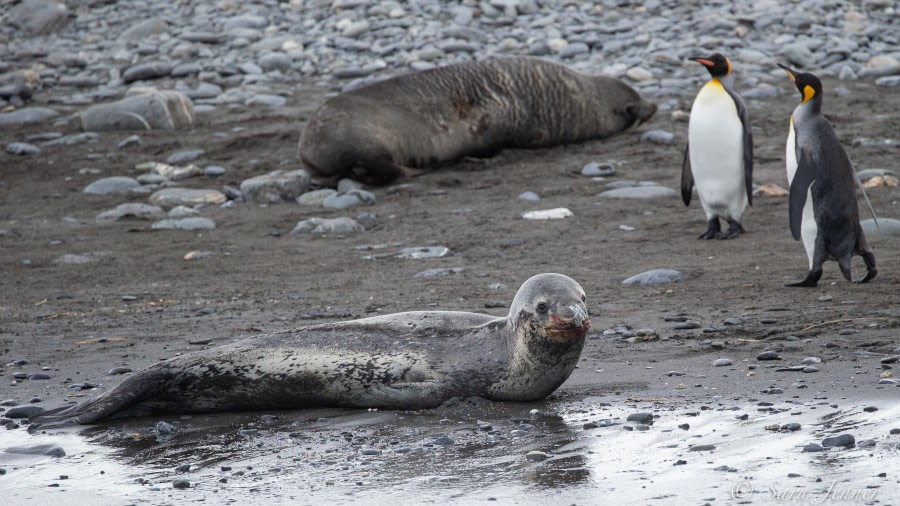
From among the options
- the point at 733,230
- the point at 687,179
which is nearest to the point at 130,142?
the point at 687,179

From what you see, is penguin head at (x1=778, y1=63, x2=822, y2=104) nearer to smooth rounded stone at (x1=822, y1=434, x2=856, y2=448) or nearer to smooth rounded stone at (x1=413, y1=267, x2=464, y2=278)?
smooth rounded stone at (x1=413, y1=267, x2=464, y2=278)

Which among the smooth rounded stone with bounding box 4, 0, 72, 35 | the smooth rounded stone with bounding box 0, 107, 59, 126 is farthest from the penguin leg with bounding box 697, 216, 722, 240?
the smooth rounded stone with bounding box 4, 0, 72, 35

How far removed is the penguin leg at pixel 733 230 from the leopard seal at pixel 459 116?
384 centimetres

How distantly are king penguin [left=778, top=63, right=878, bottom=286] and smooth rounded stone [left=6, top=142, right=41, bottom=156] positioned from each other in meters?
8.80

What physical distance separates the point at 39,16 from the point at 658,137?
13.3 meters

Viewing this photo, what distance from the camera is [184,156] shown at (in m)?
12.5

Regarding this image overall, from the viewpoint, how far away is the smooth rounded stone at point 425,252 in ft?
27.5

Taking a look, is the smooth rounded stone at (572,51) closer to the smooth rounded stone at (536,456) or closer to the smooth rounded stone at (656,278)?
the smooth rounded stone at (656,278)

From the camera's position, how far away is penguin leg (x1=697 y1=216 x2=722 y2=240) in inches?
331

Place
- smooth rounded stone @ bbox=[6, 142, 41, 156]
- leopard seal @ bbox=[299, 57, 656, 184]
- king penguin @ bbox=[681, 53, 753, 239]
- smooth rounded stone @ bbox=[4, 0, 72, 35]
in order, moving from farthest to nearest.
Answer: smooth rounded stone @ bbox=[4, 0, 72, 35], smooth rounded stone @ bbox=[6, 142, 41, 156], leopard seal @ bbox=[299, 57, 656, 184], king penguin @ bbox=[681, 53, 753, 239]

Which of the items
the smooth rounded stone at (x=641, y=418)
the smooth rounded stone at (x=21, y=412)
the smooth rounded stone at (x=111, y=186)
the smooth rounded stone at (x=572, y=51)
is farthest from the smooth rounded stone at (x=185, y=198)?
the smooth rounded stone at (x=641, y=418)

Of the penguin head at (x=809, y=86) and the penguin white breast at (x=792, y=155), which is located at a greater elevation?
the penguin head at (x=809, y=86)

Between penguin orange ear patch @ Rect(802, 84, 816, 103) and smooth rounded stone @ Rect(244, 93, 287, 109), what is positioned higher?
penguin orange ear patch @ Rect(802, 84, 816, 103)

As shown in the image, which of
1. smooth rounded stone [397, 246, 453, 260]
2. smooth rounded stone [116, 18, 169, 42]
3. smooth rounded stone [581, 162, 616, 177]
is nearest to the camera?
smooth rounded stone [397, 246, 453, 260]
